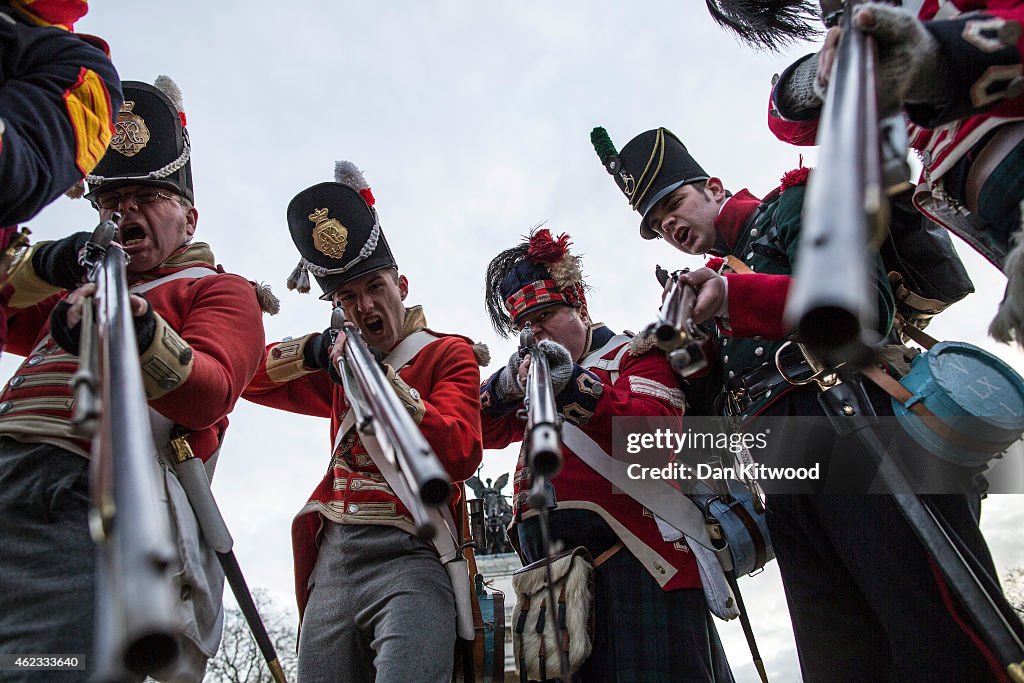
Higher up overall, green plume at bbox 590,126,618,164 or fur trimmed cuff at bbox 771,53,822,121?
green plume at bbox 590,126,618,164

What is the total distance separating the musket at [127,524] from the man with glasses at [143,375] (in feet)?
2.46

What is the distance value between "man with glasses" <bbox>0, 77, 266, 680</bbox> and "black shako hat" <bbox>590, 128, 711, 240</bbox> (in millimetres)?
1937

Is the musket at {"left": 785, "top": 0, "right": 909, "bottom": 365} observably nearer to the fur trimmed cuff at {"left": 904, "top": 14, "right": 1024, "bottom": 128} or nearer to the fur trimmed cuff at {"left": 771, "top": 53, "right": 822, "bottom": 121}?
the fur trimmed cuff at {"left": 904, "top": 14, "right": 1024, "bottom": 128}

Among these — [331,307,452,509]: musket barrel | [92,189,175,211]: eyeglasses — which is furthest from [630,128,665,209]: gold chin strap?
[331,307,452,509]: musket barrel

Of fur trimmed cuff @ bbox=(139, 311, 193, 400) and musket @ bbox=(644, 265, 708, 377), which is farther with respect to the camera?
fur trimmed cuff @ bbox=(139, 311, 193, 400)

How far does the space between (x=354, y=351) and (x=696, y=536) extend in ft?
6.26

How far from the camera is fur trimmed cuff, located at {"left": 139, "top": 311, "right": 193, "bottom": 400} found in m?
2.38

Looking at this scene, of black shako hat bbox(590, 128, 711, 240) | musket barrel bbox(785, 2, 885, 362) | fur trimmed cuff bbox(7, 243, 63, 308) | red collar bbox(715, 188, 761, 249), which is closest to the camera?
musket barrel bbox(785, 2, 885, 362)

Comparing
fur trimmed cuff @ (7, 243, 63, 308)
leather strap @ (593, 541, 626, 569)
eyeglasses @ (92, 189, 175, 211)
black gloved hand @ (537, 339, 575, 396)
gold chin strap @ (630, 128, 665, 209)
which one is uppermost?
gold chin strap @ (630, 128, 665, 209)

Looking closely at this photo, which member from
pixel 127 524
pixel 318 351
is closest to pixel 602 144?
pixel 318 351

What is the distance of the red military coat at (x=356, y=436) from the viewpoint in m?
3.29

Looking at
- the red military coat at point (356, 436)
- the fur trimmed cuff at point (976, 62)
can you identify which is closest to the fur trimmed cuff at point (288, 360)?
the red military coat at point (356, 436)

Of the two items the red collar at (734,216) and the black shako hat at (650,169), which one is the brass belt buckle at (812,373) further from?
the black shako hat at (650,169)

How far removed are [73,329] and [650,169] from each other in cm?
286
